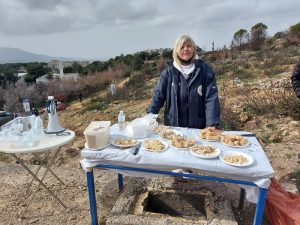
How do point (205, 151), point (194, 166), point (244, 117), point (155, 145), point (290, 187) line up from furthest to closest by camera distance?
point (244, 117) → point (290, 187) → point (155, 145) → point (205, 151) → point (194, 166)

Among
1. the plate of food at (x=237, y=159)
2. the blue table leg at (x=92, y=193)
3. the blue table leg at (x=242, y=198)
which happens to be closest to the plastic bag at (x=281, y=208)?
the blue table leg at (x=242, y=198)

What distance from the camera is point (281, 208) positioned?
257 cm

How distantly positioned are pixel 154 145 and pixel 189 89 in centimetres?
88

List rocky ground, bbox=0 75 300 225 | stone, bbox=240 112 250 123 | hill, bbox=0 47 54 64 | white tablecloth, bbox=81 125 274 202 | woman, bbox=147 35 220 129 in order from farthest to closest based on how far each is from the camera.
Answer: hill, bbox=0 47 54 64, stone, bbox=240 112 250 123, rocky ground, bbox=0 75 300 225, woman, bbox=147 35 220 129, white tablecloth, bbox=81 125 274 202

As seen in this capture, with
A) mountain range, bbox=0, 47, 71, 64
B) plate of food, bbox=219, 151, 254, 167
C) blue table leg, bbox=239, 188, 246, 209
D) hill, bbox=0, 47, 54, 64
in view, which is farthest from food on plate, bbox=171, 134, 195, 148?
hill, bbox=0, 47, 54, 64

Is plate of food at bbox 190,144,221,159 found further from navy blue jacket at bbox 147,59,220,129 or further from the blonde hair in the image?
the blonde hair

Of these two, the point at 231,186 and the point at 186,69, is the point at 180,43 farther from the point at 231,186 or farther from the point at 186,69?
the point at 231,186

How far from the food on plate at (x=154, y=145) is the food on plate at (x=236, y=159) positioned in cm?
50

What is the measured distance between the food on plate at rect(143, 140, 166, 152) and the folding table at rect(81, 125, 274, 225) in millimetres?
51

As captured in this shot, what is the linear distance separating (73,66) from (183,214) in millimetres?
35325

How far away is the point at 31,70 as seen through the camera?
29.7 meters

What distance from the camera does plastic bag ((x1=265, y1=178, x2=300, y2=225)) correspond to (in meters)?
2.48

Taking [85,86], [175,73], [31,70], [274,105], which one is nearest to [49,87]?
[85,86]

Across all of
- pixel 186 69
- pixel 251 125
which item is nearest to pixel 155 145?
pixel 186 69
